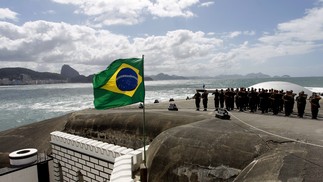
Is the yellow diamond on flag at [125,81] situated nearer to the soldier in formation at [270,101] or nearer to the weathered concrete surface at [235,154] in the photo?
the weathered concrete surface at [235,154]

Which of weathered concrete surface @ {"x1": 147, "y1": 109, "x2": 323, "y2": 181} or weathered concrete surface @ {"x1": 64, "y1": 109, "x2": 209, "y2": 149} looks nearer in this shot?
weathered concrete surface @ {"x1": 147, "y1": 109, "x2": 323, "y2": 181}

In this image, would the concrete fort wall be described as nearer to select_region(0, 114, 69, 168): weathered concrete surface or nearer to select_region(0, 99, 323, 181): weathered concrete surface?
select_region(0, 99, 323, 181): weathered concrete surface

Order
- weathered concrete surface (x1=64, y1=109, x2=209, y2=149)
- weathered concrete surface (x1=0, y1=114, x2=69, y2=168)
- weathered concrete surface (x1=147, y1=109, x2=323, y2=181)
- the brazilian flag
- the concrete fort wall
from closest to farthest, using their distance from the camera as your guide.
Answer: weathered concrete surface (x1=147, y1=109, x2=323, y2=181), the brazilian flag, the concrete fort wall, weathered concrete surface (x1=64, y1=109, x2=209, y2=149), weathered concrete surface (x1=0, y1=114, x2=69, y2=168)

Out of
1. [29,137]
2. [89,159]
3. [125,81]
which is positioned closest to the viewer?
[125,81]

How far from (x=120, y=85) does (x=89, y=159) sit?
4.70 m

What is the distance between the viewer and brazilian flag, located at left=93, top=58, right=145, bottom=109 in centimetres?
832

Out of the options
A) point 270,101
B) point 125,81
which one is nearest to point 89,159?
point 125,81

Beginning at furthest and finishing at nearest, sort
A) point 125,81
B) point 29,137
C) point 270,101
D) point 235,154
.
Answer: point 29,137
point 270,101
point 125,81
point 235,154

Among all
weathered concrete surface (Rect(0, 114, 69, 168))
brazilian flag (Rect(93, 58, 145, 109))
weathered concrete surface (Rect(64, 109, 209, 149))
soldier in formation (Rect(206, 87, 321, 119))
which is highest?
brazilian flag (Rect(93, 58, 145, 109))

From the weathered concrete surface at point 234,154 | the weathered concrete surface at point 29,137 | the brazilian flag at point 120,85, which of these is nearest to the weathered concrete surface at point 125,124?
the weathered concrete surface at point 29,137

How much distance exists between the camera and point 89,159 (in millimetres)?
11281

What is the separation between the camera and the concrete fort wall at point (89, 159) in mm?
8781

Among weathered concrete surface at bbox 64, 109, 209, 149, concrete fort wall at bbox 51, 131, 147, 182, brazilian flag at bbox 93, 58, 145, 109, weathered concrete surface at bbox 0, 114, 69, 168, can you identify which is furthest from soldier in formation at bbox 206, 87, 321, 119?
weathered concrete surface at bbox 0, 114, 69, 168

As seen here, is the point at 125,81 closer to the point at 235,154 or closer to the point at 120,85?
the point at 120,85
